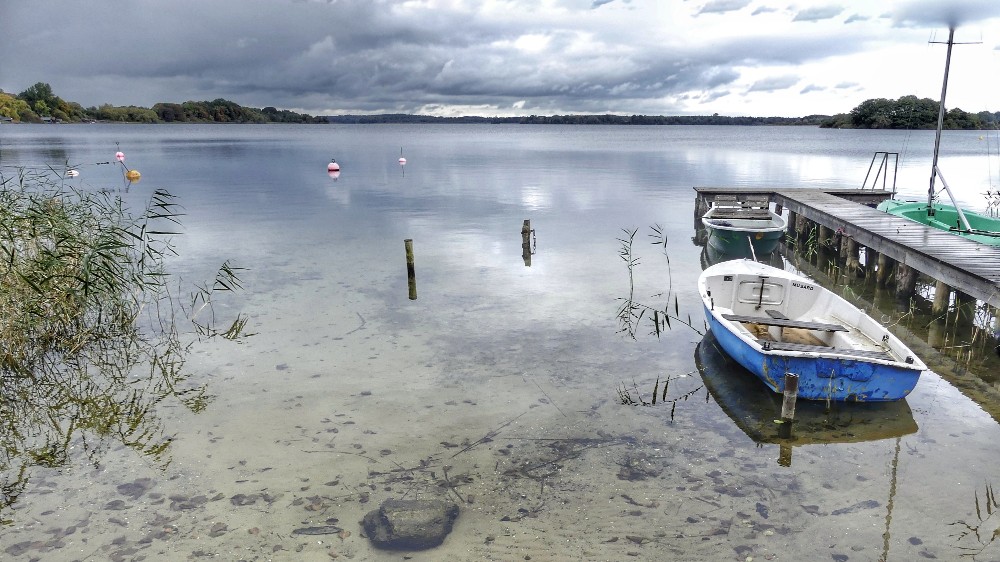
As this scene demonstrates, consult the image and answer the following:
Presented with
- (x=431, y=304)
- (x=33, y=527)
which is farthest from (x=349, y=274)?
(x=33, y=527)

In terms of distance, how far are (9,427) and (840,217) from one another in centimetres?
2033

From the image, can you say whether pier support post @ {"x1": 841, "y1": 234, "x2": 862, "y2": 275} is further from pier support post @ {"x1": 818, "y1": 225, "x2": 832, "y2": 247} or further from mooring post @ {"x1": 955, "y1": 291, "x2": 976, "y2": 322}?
mooring post @ {"x1": 955, "y1": 291, "x2": 976, "y2": 322}

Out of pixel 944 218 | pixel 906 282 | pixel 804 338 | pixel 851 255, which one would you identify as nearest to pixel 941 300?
pixel 906 282

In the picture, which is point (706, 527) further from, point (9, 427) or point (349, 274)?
point (349, 274)

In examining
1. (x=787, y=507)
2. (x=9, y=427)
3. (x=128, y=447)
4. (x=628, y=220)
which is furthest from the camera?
(x=628, y=220)

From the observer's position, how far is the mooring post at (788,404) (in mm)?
8016

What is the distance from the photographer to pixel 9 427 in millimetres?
8742

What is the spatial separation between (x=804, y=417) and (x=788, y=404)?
89 cm

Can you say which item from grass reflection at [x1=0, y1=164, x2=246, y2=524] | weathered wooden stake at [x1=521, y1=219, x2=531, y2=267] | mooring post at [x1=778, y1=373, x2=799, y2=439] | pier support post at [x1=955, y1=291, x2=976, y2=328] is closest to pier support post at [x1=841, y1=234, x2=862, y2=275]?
pier support post at [x1=955, y1=291, x2=976, y2=328]

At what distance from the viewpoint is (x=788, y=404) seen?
26.9ft

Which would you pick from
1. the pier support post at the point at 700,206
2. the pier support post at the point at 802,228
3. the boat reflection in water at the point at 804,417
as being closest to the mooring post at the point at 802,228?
the pier support post at the point at 802,228

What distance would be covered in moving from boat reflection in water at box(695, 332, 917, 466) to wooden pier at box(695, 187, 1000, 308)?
147 inches

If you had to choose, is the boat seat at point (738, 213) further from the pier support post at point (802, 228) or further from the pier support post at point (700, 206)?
the pier support post at point (700, 206)

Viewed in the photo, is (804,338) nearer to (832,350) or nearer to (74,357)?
(832,350)
